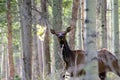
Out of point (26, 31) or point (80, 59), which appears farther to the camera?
point (80, 59)

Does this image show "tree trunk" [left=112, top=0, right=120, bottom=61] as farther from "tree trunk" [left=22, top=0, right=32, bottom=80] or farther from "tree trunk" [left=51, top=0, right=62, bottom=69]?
"tree trunk" [left=22, top=0, right=32, bottom=80]

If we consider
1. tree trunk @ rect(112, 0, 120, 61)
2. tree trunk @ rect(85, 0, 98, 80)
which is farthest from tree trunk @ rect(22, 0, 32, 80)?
tree trunk @ rect(85, 0, 98, 80)

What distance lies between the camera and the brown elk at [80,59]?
8328mm

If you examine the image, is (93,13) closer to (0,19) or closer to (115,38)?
(115,38)

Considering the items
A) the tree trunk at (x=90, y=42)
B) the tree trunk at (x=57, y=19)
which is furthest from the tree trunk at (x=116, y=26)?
the tree trunk at (x=90, y=42)

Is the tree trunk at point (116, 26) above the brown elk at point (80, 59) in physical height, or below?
above

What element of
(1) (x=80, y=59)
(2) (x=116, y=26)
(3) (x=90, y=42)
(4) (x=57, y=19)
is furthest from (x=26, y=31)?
(3) (x=90, y=42)

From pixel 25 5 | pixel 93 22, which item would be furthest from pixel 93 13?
pixel 25 5

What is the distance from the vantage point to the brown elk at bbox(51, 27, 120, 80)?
8.33m

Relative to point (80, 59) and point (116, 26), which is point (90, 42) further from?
point (116, 26)

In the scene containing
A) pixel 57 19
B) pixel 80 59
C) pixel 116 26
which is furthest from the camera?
pixel 116 26

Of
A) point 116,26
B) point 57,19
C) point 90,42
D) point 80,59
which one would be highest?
point 57,19

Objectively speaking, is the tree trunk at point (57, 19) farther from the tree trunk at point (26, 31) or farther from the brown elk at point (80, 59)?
the tree trunk at point (26, 31)

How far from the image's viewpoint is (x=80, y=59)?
27.3ft
